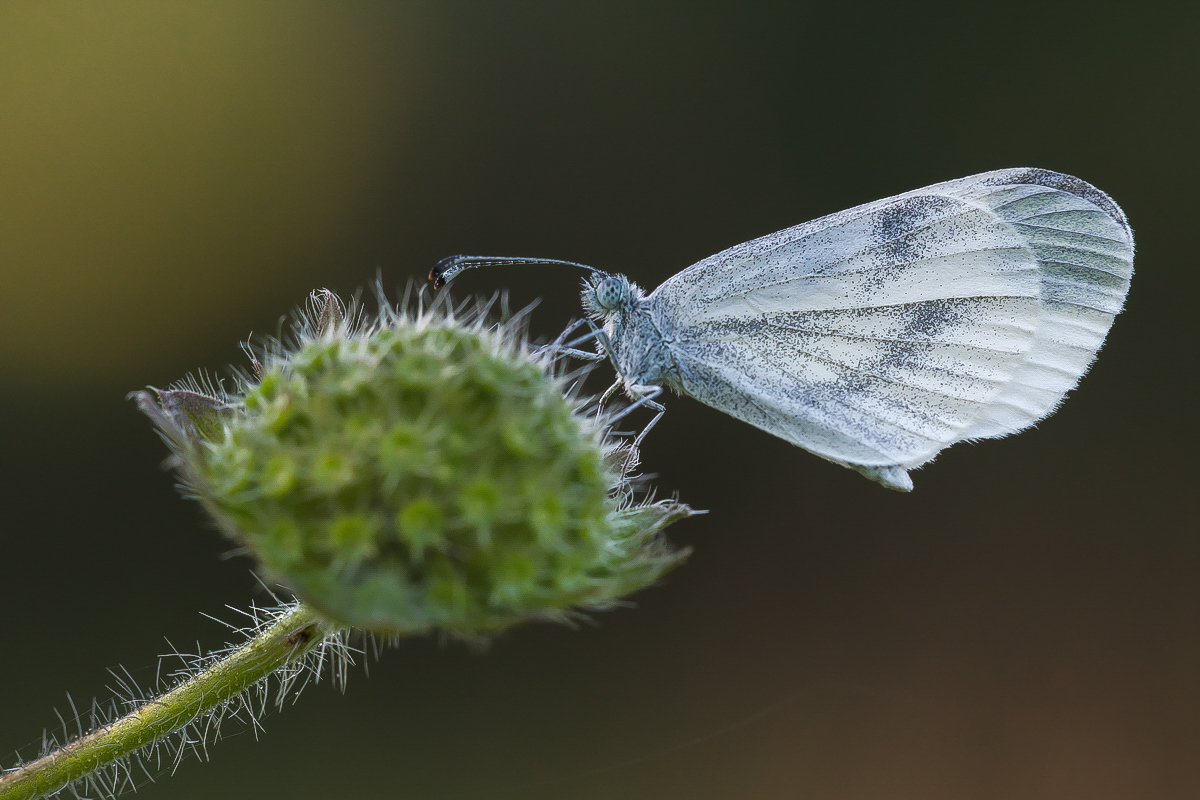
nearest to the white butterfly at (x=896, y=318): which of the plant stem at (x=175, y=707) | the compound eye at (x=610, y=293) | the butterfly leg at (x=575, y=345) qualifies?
the compound eye at (x=610, y=293)

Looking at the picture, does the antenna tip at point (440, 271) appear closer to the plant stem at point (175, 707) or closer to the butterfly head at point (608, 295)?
the butterfly head at point (608, 295)

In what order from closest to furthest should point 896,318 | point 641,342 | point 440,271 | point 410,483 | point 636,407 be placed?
1. point 410,483
2. point 636,407
3. point 440,271
4. point 641,342
5. point 896,318

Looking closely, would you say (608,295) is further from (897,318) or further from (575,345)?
(897,318)

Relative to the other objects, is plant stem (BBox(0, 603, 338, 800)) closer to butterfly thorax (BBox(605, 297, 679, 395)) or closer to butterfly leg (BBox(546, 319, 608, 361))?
butterfly leg (BBox(546, 319, 608, 361))

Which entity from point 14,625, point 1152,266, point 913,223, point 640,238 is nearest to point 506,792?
point 14,625

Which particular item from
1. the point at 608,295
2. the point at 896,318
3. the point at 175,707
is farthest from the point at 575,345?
the point at 175,707
